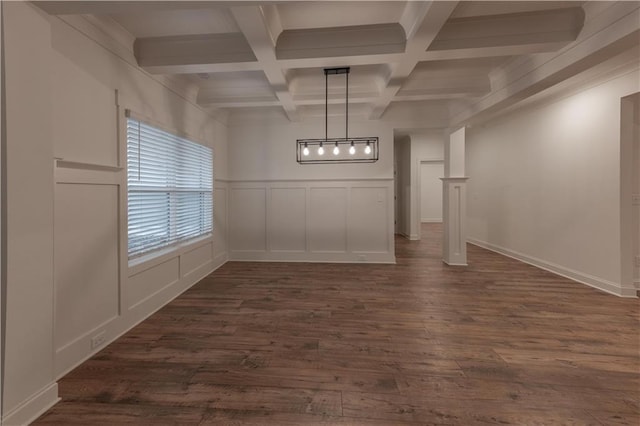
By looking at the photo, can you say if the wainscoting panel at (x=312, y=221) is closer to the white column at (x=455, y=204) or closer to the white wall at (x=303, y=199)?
the white wall at (x=303, y=199)

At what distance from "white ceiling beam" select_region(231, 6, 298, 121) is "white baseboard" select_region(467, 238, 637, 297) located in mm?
4814

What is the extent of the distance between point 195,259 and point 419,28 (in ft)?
12.7

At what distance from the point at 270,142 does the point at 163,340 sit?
3.85m

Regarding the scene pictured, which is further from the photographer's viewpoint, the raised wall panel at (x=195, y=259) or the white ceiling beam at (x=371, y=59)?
the raised wall panel at (x=195, y=259)

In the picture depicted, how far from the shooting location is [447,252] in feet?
16.7

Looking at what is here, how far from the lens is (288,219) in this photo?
17.7 feet

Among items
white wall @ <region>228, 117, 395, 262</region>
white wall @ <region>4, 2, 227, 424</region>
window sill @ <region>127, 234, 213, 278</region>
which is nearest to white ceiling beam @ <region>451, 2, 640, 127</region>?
white wall @ <region>228, 117, 395, 262</region>

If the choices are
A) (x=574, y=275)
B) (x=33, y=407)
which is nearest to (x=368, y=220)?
(x=574, y=275)

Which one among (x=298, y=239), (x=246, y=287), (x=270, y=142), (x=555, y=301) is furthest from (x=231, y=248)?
(x=555, y=301)

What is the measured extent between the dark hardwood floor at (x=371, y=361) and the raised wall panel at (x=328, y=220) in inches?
64.3

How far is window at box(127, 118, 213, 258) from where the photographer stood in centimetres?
282

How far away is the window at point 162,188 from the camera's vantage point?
9.27ft

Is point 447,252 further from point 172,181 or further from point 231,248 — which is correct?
point 172,181

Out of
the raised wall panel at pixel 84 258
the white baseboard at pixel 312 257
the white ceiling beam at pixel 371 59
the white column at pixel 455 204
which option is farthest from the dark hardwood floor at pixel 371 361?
the white ceiling beam at pixel 371 59
